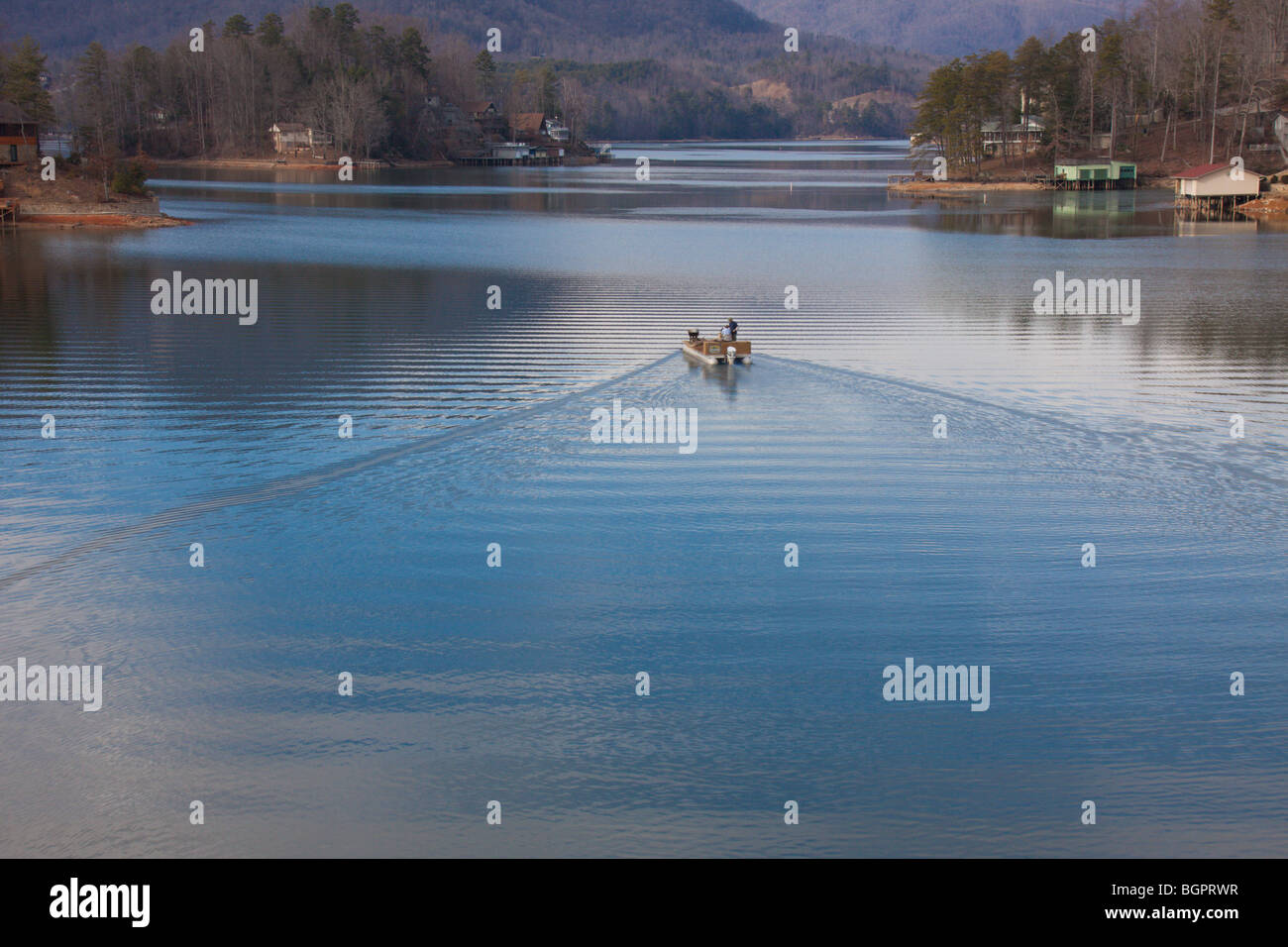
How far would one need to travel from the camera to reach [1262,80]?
363 feet

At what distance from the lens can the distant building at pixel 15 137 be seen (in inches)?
3009

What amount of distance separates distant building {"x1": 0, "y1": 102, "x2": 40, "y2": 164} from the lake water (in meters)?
50.3

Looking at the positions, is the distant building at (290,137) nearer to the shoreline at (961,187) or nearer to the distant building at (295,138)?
the distant building at (295,138)

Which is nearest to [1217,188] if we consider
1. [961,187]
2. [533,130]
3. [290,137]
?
[961,187]

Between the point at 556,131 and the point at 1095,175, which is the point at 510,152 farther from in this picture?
the point at 1095,175

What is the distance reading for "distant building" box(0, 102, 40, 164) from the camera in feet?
251

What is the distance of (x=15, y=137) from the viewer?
254 feet

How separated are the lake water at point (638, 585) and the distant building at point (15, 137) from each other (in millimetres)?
50282

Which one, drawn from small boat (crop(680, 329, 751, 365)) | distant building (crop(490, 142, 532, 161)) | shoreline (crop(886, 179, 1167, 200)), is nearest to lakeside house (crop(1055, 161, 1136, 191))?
shoreline (crop(886, 179, 1167, 200))

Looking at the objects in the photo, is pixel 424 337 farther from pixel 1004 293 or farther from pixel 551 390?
pixel 1004 293

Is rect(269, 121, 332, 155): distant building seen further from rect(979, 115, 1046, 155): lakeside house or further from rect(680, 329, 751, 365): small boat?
rect(680, 329, 751, 365): small boat

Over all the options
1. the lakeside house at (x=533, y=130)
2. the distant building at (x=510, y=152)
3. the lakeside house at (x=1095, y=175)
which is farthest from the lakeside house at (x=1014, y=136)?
the lakeside house at (x=533, y=130)

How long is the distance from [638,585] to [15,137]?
7823cm

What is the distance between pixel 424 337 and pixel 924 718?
22.8 m
